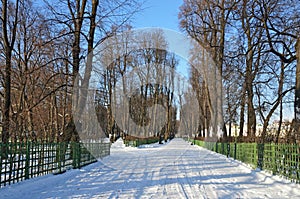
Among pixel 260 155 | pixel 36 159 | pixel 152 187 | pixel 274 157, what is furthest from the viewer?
pixel 260 155

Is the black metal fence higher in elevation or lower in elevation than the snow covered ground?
higher

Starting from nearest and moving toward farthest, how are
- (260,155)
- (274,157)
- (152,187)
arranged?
(152,187), (274,157), (260,155)

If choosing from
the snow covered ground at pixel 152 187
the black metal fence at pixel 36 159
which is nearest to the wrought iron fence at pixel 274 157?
the snow covered ground at pixel 152 187

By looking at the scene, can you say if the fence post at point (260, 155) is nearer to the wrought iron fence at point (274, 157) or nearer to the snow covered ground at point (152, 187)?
the wrought iron fence at point (274, 157)

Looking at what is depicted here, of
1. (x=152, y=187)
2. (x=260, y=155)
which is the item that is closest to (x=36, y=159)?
(x=152, y=187)

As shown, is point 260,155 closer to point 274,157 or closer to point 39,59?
point 274,157

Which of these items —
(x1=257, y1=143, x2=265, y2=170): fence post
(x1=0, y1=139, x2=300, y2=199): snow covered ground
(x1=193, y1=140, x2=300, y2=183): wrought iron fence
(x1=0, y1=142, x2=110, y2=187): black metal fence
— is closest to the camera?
(x1=0, y1=139, x2=300, y2=199): snow covered ground

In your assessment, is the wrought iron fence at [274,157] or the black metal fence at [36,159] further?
the wrought iron fence at [274,157]

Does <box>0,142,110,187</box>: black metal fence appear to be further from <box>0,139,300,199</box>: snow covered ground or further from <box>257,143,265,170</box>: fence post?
<box>257,143,265,170</box>: fence post

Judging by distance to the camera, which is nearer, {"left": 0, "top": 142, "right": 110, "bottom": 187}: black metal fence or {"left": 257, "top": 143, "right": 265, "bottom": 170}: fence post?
{"left": 0, "top": 142, "right": 110, "bottom": 187}: black metal fence

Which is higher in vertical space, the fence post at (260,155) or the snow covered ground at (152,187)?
the fence post at (260,155)

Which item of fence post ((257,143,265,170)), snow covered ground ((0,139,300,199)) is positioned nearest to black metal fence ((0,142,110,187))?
snow covered ground ((0,139,300,199))

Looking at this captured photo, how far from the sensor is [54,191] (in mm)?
7340

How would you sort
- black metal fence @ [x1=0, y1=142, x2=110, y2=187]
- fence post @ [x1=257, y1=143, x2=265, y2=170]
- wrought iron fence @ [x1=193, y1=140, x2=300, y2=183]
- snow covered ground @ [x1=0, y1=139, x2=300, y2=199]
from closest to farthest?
snow covered ground @ [x1=0, y1=139, x2=300, y2=199]
black metal fence @ [x1=0, y1=142, x2=110, y2=187]
wrought iron fence @ [x1=193, y1=140, x2=300, y2=183]
fence post @ [x1=257, y1=143, x2=265, y2=170]
